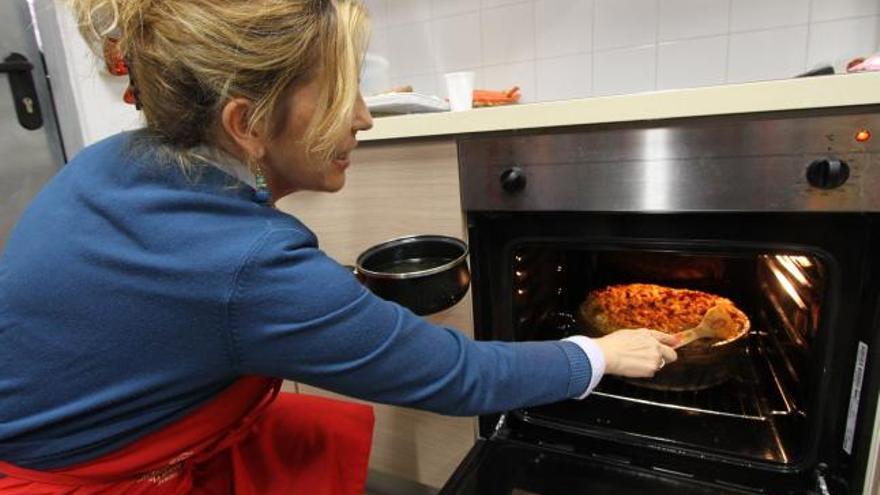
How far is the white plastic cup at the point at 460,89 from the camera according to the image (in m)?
1.10

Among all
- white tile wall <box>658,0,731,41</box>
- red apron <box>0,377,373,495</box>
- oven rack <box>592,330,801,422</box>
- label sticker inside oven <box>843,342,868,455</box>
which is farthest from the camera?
white tile wall <box>658,0,731,41</box>

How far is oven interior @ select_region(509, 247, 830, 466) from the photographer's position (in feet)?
2.57

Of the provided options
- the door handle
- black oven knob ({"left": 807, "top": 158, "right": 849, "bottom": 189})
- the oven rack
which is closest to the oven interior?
the oven rack

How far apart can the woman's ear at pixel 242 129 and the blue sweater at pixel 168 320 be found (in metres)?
0.04

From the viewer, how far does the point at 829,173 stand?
604mm

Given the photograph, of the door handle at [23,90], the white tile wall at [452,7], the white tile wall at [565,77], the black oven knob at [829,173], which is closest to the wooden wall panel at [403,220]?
the black oven knob at [829,173]

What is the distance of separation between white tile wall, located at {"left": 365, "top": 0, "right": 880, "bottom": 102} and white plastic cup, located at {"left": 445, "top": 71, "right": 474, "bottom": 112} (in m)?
0.42

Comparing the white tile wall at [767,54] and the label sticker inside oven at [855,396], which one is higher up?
the white tile wall at [767,54]

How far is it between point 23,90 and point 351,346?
1.74 m

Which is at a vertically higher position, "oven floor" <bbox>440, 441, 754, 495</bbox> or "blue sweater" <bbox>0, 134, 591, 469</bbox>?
"blue sweater" <bbox>0, 134, 591, 469</bbox>

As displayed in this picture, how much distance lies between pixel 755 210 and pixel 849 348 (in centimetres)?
23

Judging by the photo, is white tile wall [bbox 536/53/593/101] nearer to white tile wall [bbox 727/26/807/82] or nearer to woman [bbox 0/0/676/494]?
white tile wall [bbox 727/26/807/82]

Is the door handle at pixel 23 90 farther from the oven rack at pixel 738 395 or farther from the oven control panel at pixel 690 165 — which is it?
the oven rack at pixel 738 395

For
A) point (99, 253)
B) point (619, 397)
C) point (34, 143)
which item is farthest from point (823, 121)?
point (34, 143)
